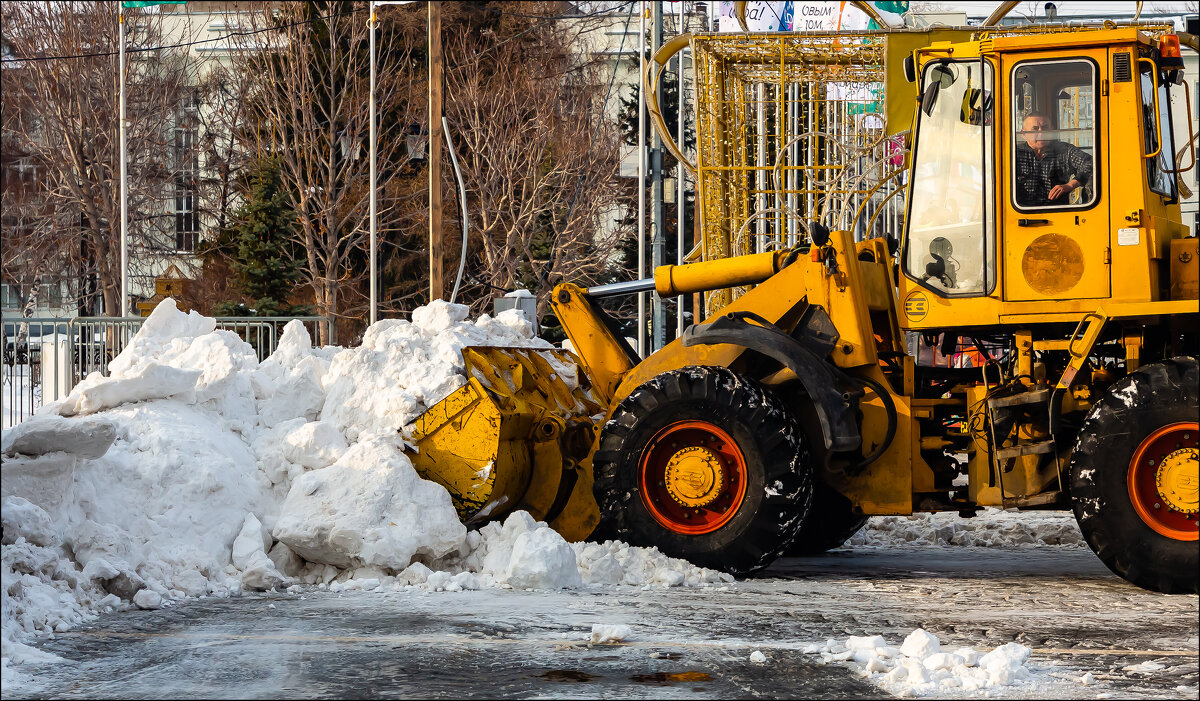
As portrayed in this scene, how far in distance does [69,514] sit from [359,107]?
91.4 feet

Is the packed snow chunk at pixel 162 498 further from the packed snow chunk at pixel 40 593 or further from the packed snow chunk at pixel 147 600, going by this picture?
the packed snow chunk at pixel 40 593

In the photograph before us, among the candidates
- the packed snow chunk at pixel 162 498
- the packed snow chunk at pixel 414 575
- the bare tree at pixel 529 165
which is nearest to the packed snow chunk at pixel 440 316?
the packed snow chunk at pixel 162 498

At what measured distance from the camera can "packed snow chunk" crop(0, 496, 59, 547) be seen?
781 centimetres

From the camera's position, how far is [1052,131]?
27.6 ft

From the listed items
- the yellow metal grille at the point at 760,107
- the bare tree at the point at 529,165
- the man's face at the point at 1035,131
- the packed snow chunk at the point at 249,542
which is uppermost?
Answer: the bare tree at the point at 529,165

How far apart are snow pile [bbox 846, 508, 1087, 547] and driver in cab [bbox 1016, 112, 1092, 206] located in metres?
3.00

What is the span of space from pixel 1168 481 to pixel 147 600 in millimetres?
5679

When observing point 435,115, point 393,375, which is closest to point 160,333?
point 393,375

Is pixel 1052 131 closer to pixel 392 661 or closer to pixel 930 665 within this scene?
pixel 930 665

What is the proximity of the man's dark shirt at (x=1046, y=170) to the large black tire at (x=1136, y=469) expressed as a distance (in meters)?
1.26

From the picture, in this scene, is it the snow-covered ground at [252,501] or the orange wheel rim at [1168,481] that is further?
the snow-covered ground at [252,501]

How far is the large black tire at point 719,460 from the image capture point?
8.51m

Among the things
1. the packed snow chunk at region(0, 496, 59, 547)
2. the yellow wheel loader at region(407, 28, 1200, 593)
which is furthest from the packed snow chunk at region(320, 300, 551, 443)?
the packed snow chunk at region(0, 496, 59, 547)

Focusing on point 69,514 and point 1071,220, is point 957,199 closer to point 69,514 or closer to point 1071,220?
point 1071,220
